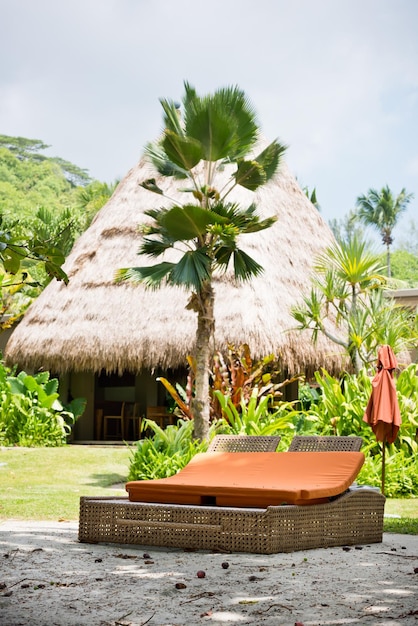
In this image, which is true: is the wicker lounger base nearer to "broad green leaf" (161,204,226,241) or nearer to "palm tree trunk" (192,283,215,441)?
"palm tree trunk" (192,283,215,441)

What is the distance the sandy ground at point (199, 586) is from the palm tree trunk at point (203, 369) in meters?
3.65

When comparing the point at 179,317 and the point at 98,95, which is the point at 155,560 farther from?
the point at 98,95

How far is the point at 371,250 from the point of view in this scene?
386 inches

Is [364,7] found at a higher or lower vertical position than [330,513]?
higher

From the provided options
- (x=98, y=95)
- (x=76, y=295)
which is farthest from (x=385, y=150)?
(x=76, y=295)

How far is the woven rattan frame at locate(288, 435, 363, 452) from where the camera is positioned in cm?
568

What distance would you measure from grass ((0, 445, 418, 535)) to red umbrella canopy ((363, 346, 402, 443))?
2.41 ft

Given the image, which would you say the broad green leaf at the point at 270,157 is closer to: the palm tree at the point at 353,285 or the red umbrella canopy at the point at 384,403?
the palm tree at the point at 353,285

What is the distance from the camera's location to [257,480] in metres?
5.33

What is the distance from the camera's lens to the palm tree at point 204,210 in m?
8.42

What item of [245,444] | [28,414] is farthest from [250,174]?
[28,414]

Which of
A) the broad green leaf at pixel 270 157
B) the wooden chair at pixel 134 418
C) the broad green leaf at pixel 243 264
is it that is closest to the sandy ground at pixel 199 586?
the broad green leaf at pixel 243 264

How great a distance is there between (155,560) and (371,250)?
6047 mm

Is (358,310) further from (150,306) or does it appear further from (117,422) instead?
(117,422)
